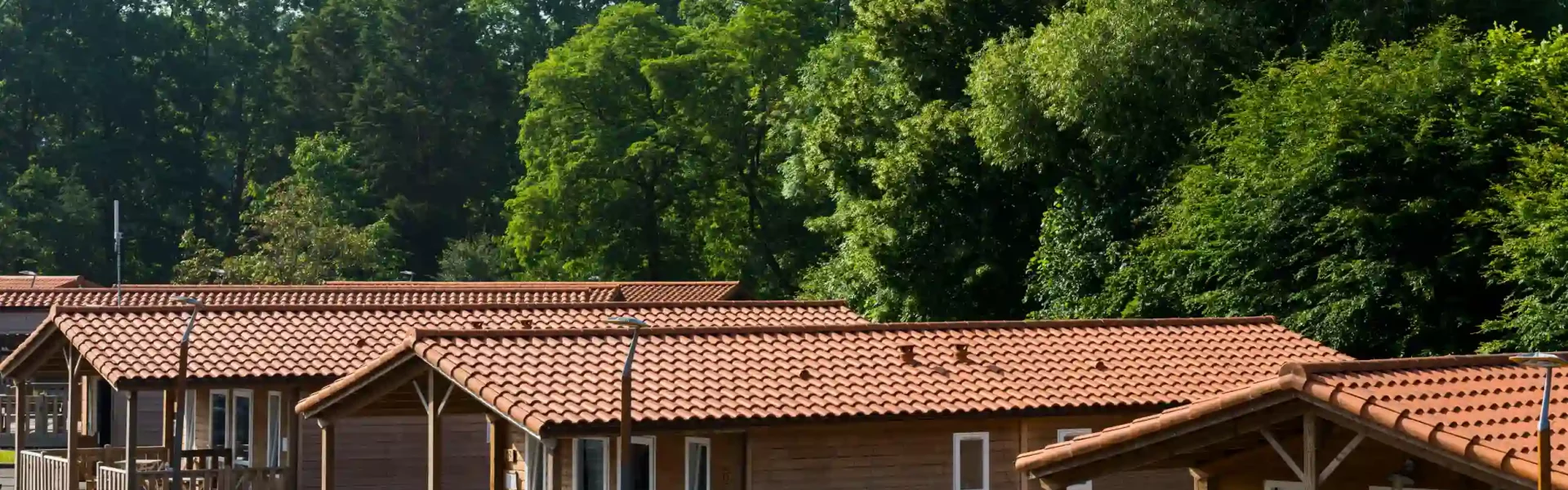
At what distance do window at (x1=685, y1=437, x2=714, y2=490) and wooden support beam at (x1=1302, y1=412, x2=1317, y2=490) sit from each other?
783cm

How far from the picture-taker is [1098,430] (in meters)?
22.0

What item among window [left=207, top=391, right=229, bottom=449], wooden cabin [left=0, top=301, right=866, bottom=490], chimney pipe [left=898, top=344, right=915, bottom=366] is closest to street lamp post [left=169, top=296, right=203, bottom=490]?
wooden cabin [left=0, top=301, right=866, bottom=490]

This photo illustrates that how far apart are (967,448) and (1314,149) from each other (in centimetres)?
1262

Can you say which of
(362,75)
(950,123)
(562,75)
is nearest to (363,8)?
(362,75)

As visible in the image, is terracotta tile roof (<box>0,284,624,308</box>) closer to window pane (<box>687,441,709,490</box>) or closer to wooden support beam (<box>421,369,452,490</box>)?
wooden support beam (<box>421,369,452,490</box>)

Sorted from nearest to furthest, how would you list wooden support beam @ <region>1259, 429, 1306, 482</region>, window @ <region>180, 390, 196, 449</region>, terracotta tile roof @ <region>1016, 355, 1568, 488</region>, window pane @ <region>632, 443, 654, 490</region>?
1. terracotta tile roof @ <region>1016, 355, 1568, 488</region>
2. wooden support beam @ <region>1259, 429, 1306, 482</region>
3. window pane @ <region>632, 443, 654, 490</region>
4. window @ <region>180, 390, 196, 449</region>

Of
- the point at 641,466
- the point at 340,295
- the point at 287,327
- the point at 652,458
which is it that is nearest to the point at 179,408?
the point at 287,327

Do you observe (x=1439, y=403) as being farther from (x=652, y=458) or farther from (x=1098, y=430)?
(x=652, y=458)

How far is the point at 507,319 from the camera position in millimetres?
27094

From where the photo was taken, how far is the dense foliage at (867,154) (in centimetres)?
3164

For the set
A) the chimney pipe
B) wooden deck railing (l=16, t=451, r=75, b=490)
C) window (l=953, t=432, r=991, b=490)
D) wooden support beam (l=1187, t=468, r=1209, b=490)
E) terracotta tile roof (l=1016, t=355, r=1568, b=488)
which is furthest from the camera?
wooden deck railing (l=16, t=451, r=75, b=490)

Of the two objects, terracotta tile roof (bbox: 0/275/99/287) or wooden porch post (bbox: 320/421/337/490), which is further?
terracotta tile roof (bbox: 0/275/99/287)

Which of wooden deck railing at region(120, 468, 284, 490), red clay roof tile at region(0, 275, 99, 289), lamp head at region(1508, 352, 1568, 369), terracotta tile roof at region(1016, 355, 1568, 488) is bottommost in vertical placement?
wooden deck railing at region(120, 468, 284, 490)

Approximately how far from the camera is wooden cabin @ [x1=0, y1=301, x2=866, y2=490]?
2503 centimetres
